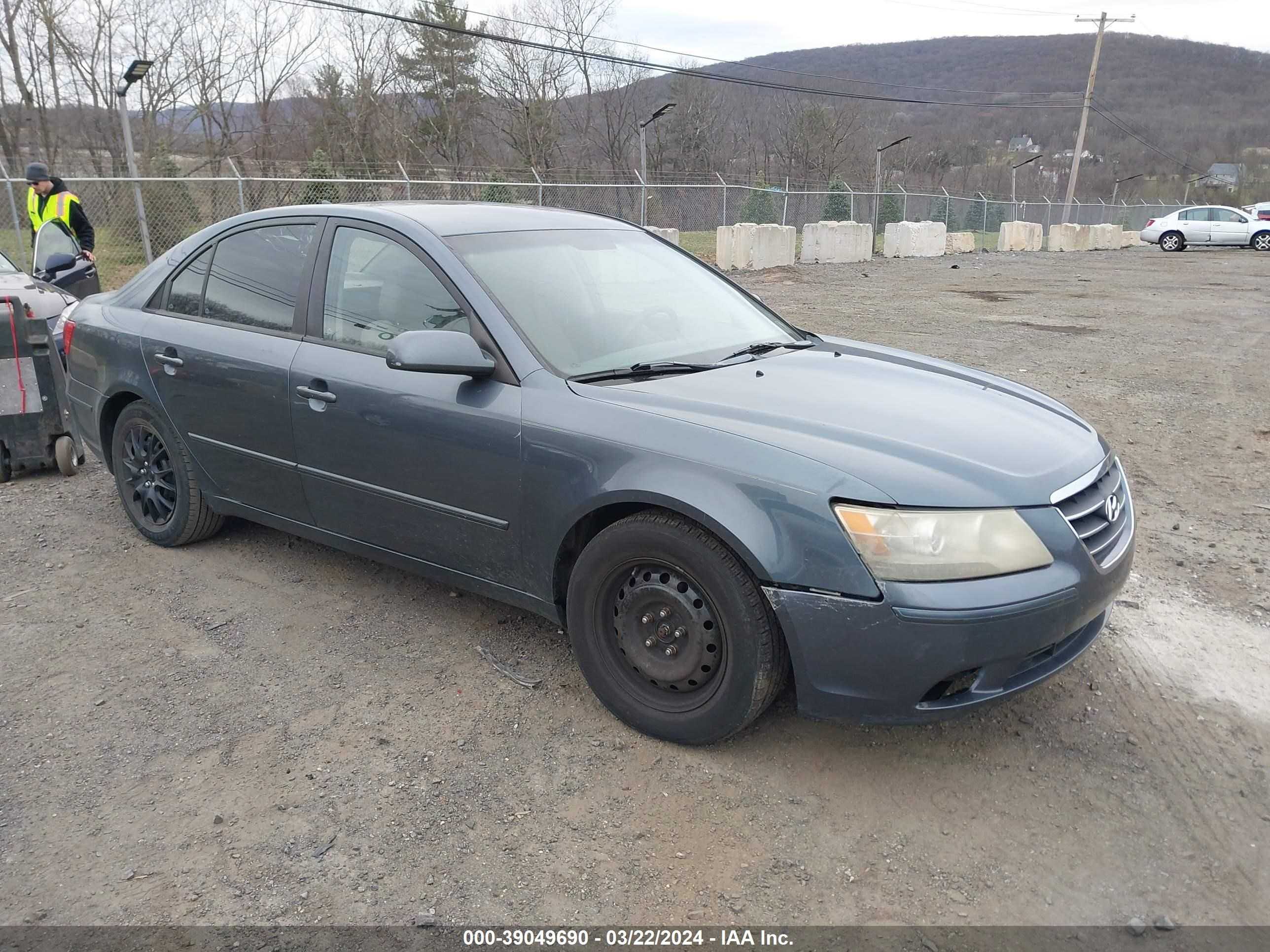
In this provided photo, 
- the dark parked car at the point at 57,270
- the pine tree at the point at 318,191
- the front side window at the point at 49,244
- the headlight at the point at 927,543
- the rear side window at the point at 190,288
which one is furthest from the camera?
the pine tree at the point at 318,191

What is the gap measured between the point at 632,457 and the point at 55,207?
8.84 metres

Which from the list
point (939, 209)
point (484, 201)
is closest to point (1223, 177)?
point (939, 209)

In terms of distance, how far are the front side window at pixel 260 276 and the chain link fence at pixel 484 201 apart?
4.41 m

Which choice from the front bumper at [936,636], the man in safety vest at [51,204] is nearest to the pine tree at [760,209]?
the man in safety vest at [51,204]

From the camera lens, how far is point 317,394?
352cm

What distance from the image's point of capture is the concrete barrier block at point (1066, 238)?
34656 millimetres

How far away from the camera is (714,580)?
2.62 metres

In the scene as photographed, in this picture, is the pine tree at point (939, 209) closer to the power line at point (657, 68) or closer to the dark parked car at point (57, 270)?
the power line at point (657, 68)

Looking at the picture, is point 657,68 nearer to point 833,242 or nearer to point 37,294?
point 833,242

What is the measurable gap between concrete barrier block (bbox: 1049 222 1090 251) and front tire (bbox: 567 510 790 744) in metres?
36.2

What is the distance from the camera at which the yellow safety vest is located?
8992mm

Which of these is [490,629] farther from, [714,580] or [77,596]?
[77,596]

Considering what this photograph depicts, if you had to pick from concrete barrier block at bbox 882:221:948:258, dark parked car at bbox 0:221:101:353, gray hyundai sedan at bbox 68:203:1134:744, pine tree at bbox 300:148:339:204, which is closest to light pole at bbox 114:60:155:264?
A: pine tree at bbox 300:148:339:204

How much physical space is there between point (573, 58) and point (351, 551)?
1789 inches
